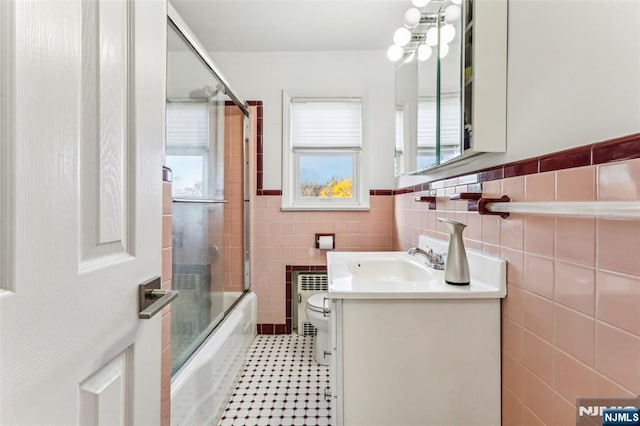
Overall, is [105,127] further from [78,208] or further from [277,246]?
[277,246]

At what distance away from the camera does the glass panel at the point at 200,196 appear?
1.51 metres

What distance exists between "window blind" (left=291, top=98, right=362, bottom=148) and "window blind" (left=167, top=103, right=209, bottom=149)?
90 cm

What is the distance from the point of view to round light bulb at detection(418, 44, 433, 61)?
1.60m

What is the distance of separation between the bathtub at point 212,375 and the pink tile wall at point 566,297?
1.17 metres

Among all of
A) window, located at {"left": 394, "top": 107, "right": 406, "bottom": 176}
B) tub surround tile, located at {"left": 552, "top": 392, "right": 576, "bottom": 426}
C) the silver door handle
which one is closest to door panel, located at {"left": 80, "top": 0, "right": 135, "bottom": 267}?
the silver door handle

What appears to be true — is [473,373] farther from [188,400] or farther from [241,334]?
[241,334]

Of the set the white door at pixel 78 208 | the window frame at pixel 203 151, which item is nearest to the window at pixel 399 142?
the window frame at pixel 203 151

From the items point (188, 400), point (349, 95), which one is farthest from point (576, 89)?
point (349, 95)

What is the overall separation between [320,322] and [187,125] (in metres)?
1.38

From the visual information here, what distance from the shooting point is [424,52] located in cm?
166

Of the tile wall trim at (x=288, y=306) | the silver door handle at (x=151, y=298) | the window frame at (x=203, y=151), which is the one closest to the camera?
the silver door handle at (x=151, y=298)

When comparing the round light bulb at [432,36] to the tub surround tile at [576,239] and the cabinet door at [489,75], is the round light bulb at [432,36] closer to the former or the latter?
the cabinet door at [489,75]

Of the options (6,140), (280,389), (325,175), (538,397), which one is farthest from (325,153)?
(6,140)

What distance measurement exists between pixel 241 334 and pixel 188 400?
0.83 metres
